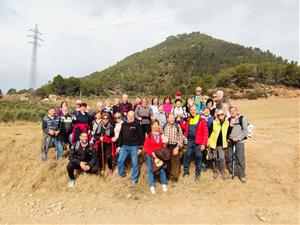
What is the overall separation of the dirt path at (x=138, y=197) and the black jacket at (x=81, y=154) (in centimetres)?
51

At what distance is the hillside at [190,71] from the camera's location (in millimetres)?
57156

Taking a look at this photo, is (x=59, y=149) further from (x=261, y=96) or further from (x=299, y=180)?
(x=261, y=96)

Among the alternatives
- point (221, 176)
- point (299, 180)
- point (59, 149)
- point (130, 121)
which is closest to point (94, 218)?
point (130, 121)

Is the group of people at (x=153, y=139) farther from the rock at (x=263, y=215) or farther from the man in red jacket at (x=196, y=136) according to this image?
the rock at (x=263, y=215)

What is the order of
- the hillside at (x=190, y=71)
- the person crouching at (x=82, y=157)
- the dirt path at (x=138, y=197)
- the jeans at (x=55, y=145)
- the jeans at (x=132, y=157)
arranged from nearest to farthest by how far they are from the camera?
the dirt path at (x=138, y=197), the jeans at (x=132, y=157), the person crouching at (x=82, y=157), the jeans at (x=55, y=145), the hillside at (x=190, y=71)

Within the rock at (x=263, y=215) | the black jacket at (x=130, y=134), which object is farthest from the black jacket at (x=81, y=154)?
the rock at (x=263, y=215)

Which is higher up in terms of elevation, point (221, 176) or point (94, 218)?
point (221, 176)

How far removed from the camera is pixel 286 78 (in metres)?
55.1

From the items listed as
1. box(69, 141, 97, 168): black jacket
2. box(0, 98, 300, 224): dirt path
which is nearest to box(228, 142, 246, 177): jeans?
box(0, 98, 300, 224): dirt path

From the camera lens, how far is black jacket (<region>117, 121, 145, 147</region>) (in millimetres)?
6105

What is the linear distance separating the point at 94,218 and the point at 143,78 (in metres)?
80.7

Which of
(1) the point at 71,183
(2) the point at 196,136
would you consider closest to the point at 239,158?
(2) the point at 196,136

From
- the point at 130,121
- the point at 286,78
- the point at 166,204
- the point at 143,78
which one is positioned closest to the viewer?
the point at 166,204

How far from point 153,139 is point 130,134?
0.56m
